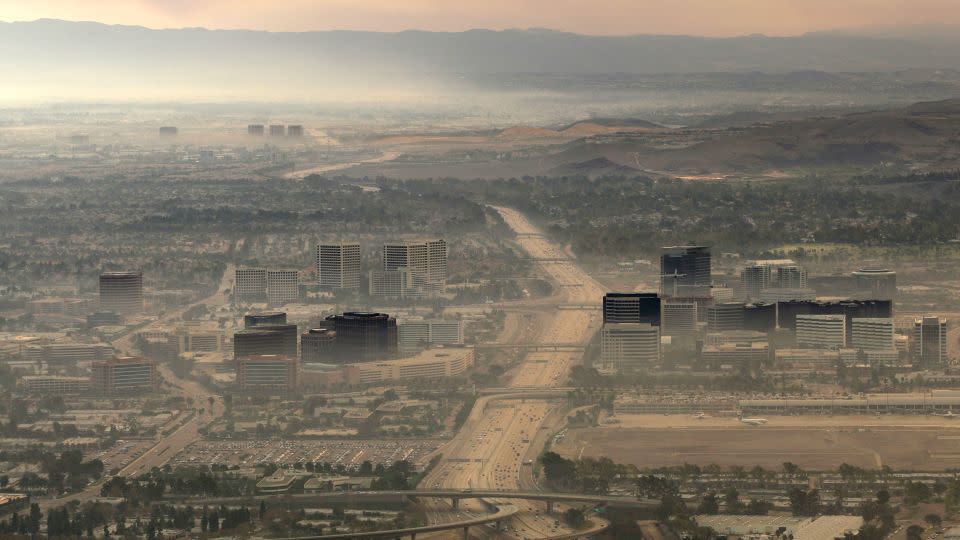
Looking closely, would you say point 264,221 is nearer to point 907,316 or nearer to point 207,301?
point 207,301

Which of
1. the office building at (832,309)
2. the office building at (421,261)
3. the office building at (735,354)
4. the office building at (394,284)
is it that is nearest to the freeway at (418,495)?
the office building at (735,354)

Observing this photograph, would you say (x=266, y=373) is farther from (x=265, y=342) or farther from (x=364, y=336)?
(x=364, y=336)

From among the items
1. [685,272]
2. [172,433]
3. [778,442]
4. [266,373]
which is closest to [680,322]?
[685,272]

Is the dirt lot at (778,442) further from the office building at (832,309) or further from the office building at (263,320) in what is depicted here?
the office building at (263,320)

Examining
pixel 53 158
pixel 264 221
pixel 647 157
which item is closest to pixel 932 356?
pixel 264 221

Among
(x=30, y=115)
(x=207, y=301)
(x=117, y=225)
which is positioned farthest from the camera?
(x=30, y=115)
